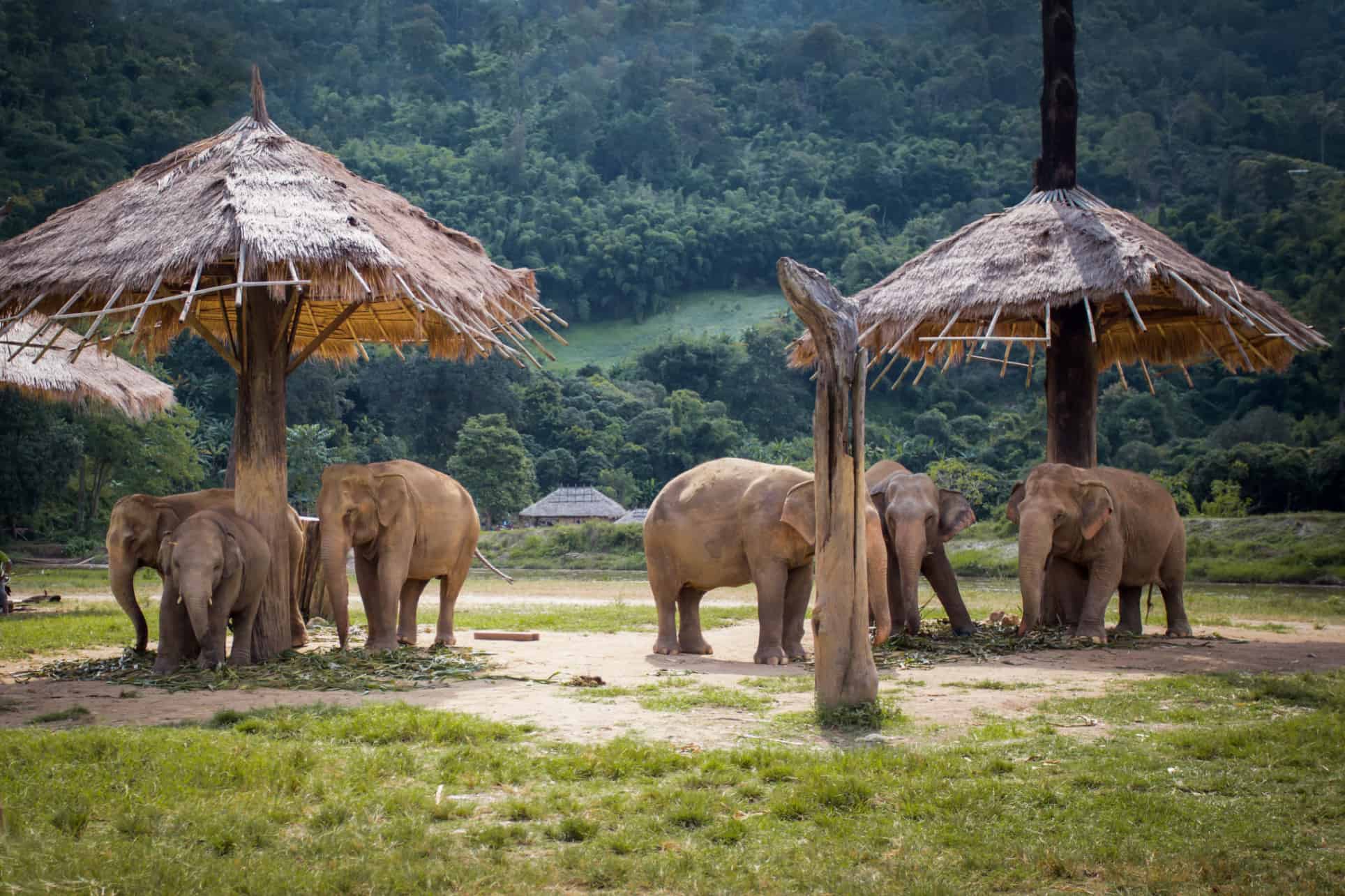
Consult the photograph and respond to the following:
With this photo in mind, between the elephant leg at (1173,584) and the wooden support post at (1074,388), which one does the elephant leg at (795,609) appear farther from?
the wooden support post at (1074,388)

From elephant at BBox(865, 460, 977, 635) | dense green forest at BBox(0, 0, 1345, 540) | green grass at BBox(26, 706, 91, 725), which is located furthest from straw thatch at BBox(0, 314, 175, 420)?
dense green forest at BBox(0, 0, 1345, 540)

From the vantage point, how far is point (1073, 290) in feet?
47.1

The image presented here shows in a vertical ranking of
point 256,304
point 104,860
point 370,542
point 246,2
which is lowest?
point 104,860

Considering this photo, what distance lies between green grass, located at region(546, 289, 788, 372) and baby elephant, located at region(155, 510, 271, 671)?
8448 centimetres

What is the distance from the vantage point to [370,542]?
1278 centimetres

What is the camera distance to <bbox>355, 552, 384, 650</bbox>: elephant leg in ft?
41.6

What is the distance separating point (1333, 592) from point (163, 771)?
70.1 ft

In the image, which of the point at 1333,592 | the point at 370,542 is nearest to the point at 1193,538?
the point at 1333,592

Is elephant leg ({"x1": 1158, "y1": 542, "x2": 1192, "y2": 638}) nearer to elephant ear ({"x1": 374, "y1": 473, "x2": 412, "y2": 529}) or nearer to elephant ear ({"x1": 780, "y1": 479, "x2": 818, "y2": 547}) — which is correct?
elephant ear ({"x1": 780, "y1": 479, "x2": 818, "y2": 547})

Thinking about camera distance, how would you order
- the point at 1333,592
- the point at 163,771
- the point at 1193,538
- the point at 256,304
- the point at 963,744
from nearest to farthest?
the point at 163,771
the point at 963,744
the point at 256,304
the point at 1333,592
the point at 1193,538

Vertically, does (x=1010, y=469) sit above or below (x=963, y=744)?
above

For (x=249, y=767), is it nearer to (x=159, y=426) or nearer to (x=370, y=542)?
(x=370, y=542)

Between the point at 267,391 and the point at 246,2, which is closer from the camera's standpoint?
the point at 267,391

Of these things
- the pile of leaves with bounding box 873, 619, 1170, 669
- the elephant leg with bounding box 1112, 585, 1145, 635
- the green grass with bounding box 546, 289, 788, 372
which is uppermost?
the green grass with bounding box 546, 289, 788, 372
